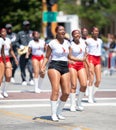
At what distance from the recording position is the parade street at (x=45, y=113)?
11.7 metres

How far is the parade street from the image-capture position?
1166cm

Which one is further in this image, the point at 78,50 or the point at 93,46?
the point at 93,46

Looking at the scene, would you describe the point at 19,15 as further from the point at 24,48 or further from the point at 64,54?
the point at 64,54

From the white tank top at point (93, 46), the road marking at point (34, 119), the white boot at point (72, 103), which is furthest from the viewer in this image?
the white tank top at point (93, 46)

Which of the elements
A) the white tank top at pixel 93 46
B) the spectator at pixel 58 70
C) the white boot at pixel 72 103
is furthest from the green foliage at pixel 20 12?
the spectator at pixel 58 70

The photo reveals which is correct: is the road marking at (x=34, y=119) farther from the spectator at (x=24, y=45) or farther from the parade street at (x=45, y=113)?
the spectator at (x=24, y=45)

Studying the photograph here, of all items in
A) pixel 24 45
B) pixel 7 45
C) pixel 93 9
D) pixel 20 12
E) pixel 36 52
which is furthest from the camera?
pixel 93 9

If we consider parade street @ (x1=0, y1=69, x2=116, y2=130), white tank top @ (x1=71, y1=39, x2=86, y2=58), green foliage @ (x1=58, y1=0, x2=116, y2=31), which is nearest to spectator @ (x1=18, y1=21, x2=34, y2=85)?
parade street @ (x1=0, y1=69, x2=116, y2=130)

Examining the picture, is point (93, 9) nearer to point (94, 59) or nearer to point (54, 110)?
point (94, 59)

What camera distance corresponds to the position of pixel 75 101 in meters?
14.3

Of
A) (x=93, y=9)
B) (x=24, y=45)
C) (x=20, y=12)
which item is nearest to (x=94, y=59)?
(x=24, y=45)

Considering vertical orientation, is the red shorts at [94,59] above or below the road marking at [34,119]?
above

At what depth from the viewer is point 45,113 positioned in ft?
44.0

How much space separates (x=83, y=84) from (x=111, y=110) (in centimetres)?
91
